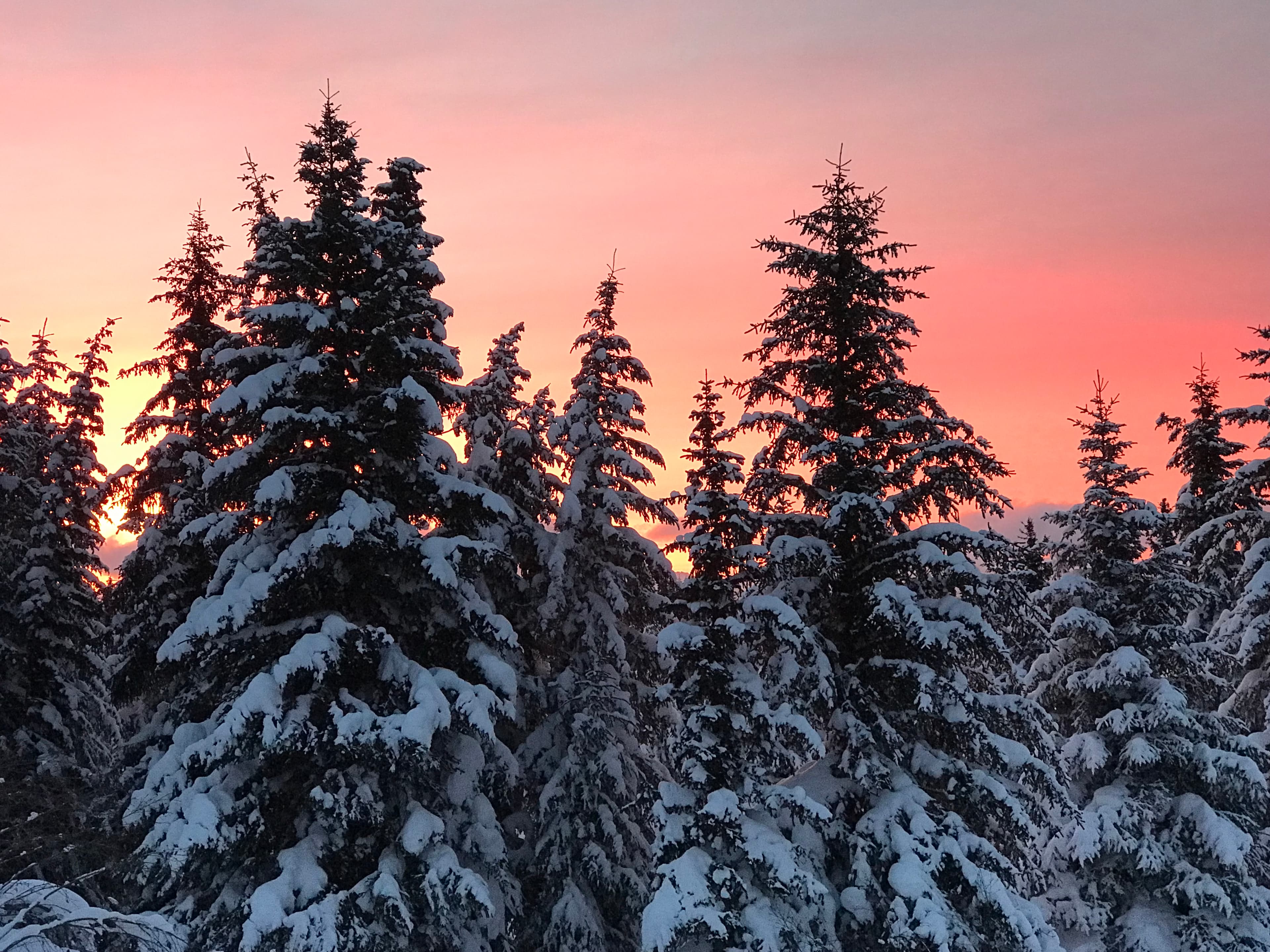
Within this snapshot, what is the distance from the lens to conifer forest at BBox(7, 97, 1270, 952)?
14695 mm

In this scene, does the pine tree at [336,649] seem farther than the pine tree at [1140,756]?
No

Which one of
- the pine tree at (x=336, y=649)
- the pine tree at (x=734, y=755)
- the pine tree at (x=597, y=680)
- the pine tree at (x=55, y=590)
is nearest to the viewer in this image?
the pine tree at (x=336, y=649)

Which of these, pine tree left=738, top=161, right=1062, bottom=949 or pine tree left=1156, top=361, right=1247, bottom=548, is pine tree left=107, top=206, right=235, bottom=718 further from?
pine tree left=1156, top=361, right=1247, bottom=548

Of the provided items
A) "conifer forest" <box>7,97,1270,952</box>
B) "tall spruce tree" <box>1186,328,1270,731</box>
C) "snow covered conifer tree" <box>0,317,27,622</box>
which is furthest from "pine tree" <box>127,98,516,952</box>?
"tall spruce tree" <box>1186,328,1270,731</box>

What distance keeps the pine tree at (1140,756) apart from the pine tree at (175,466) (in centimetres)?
1903

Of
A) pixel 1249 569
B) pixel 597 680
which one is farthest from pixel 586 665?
pixel 1249 569

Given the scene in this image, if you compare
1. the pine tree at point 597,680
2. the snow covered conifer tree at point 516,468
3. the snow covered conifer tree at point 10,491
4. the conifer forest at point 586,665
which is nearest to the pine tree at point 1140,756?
the conifer forest at point 586,665

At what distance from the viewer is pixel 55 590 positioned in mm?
24328

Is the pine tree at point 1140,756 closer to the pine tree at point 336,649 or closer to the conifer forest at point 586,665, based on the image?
the conifer forest at point 586,665

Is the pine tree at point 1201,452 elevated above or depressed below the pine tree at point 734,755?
above

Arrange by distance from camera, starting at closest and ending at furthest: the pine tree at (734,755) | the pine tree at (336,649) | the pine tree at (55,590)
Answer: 1. the pine tree at (336,649)
2. the pine tree at (734,755)
3. the pine tree at (55,590)

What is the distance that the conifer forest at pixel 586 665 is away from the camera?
1470 cm

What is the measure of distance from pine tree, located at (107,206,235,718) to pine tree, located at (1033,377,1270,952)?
1903cm

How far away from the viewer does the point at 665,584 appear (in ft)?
75.2
